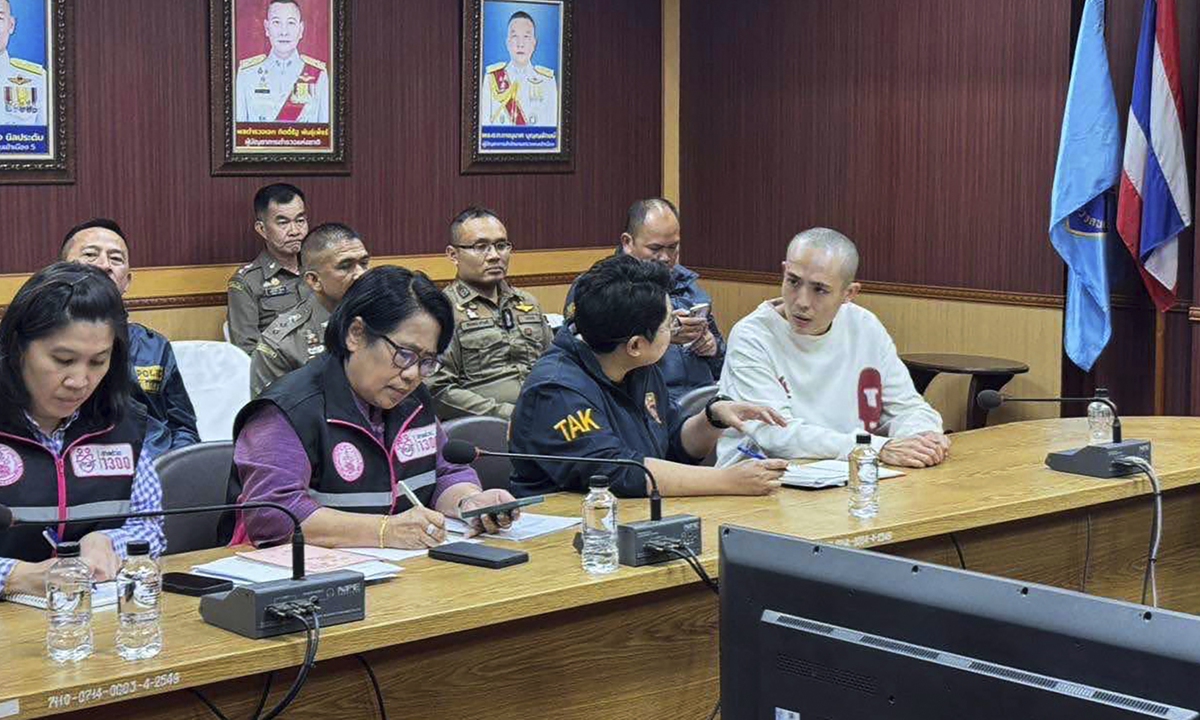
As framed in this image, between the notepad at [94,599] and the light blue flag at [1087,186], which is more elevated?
the light blue flag at [1087,186]

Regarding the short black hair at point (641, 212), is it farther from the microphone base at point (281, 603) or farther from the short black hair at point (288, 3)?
the microphone base at point (281, 603)

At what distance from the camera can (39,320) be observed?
2.72m

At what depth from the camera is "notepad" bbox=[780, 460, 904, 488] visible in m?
3.58

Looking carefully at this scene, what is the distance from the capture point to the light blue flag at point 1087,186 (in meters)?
6.34

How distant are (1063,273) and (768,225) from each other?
175cm

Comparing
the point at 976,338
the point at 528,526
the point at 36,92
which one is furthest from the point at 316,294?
the point at 976,338

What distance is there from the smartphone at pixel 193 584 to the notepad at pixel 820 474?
1422 mm

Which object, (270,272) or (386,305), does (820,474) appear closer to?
(386,305)

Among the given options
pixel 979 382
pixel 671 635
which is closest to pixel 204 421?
pixel 671 635

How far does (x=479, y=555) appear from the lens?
2816 millimetres

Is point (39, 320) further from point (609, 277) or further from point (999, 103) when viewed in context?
point (999, 103)

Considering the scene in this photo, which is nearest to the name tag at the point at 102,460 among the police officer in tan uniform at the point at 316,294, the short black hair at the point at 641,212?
the police officer in tan uniform at the point at 316,294

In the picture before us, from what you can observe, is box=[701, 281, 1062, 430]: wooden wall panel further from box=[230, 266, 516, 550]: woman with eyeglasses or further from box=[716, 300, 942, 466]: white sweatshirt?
box=[230, 266, 516, 550]: woman with eyeglasses

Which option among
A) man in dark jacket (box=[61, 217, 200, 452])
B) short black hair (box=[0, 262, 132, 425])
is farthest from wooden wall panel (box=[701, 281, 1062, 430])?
short black hair (box=[0, 262, 132, 425])
